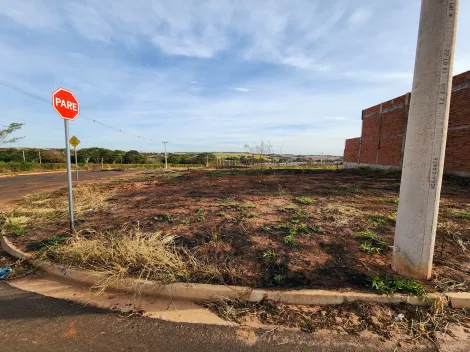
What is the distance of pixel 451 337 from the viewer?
1938 millimetres

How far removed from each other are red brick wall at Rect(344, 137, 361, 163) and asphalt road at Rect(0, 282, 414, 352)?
75.6 ft

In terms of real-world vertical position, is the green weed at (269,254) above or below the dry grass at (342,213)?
below

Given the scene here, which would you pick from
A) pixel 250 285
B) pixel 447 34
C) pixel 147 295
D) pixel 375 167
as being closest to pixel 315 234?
pixel 250 285

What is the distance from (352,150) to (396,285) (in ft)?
76.3

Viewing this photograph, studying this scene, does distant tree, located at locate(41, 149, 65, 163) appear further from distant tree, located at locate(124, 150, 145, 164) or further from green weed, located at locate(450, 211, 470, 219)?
green weed, located at locate(450, 211, 470, 219)

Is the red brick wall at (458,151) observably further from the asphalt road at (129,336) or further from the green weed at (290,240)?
the asphalt road at (129,336)

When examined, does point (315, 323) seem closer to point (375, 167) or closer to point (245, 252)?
point (245, 252)

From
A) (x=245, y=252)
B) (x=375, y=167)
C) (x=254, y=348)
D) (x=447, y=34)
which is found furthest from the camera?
(x=375, y=167)

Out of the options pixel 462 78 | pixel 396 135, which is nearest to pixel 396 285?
pixel 462 78

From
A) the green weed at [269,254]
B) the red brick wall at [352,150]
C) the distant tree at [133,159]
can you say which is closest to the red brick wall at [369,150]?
the red brick wall at [352,150]

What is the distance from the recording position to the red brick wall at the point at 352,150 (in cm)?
2181

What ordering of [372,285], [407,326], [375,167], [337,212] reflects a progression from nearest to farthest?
1. [407,326]
2. [372,285]
3. [337,212]
4. [375,167]

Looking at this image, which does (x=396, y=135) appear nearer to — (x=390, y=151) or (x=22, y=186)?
(x=390, y=151)

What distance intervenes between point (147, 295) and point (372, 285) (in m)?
2.64
